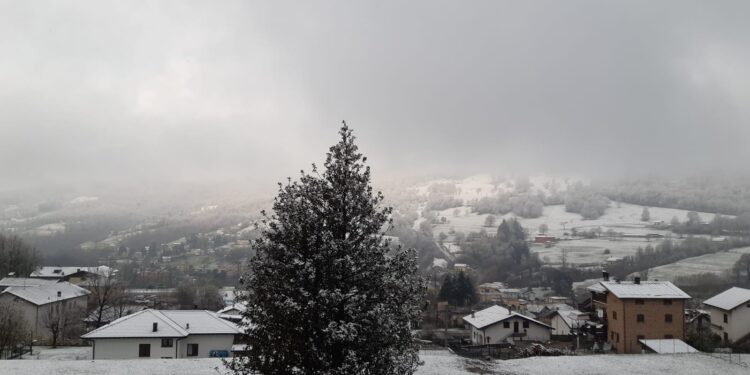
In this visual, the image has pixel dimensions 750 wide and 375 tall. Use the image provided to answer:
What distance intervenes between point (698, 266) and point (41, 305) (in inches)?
6940

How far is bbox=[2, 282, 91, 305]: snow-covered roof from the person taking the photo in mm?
66387

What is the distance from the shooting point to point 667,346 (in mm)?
47344

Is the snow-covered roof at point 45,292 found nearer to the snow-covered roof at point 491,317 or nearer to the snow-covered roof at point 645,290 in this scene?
the snow-covered roof at point 491,317

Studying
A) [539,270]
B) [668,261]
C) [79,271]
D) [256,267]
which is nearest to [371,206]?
[256,267]

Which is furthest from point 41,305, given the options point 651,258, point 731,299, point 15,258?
point 651,258

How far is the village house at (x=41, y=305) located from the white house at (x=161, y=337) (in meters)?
22.0

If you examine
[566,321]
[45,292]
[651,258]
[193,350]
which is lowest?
[651,258]

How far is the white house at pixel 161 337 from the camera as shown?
42156 mm

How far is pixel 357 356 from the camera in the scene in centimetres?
1297

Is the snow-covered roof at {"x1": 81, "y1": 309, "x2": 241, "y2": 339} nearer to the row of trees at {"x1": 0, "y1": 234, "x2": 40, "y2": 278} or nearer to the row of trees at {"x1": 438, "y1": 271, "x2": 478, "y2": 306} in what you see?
the row of trees at {"x1": 438, "y1": 271, "x2": 478, "y2": 306}

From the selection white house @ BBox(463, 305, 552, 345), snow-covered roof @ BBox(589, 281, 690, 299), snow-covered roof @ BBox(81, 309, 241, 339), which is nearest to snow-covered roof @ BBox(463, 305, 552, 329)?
white house @ BBox(463, 305, 552, 345)

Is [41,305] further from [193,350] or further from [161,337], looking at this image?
[161,337]

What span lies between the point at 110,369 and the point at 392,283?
2308cm

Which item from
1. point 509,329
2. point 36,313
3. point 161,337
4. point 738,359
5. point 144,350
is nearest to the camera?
point 738,359
